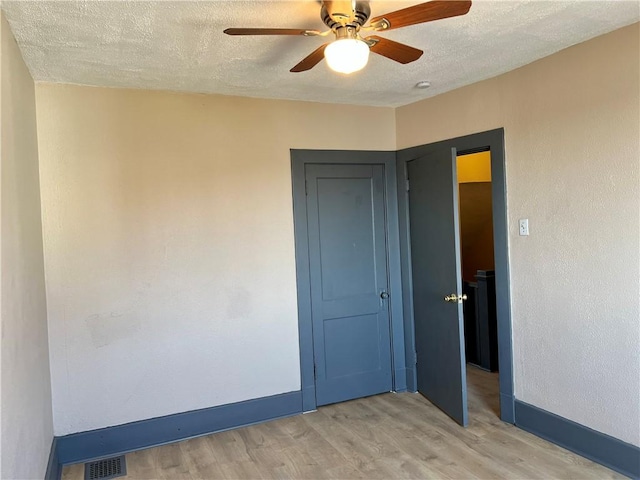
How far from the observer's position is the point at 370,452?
2.99 metres

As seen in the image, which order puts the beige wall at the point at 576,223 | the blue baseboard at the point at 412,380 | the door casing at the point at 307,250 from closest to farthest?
the beige wall at the point at 576,223 → the door casing at the point at 307,250 → the blue baseboard at the point at 412,380

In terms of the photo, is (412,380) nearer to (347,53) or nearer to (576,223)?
(576,223)

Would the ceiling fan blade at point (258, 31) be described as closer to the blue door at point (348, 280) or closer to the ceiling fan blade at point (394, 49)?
the ceiling fan blade at point (394, 49)

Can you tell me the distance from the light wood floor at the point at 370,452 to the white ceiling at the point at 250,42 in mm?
2384

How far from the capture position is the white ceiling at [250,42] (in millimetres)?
2051

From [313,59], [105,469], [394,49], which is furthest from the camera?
[105,469]

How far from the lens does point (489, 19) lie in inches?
88.0

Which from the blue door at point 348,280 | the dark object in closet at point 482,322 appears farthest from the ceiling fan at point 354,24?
the dark object in closet at point 482,322

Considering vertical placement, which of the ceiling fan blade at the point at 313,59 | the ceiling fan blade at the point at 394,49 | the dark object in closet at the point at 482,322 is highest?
the ceiling fan blade at the point at 313,59

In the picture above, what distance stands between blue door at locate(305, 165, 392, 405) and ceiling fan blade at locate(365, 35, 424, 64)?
1.63m

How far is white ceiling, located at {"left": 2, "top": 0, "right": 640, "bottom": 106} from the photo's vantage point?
205cm

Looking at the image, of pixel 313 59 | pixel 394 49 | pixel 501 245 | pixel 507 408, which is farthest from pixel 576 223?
pixel 313 59

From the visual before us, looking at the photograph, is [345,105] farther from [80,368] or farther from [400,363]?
[80,368]

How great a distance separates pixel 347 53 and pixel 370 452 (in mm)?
2389
